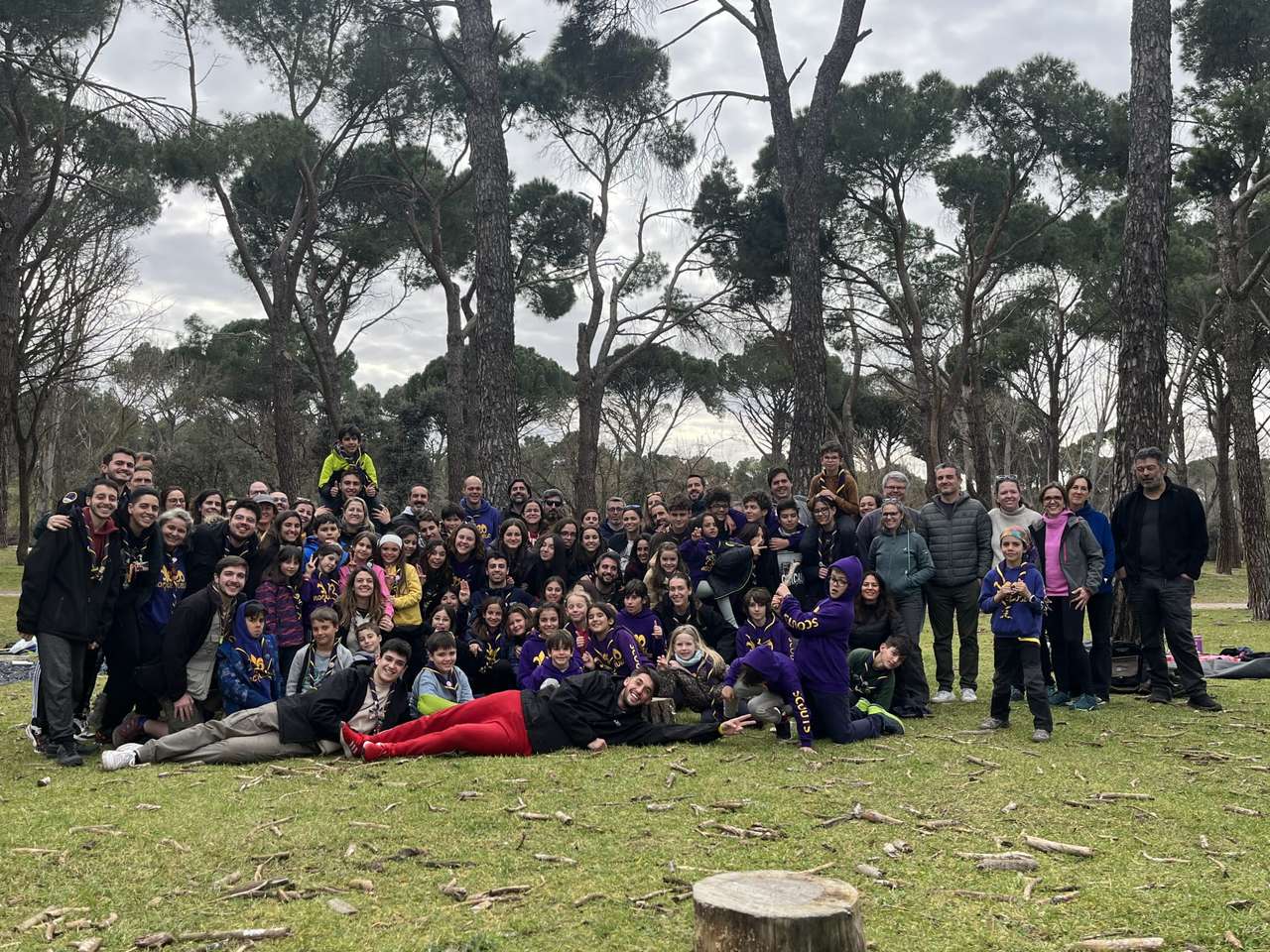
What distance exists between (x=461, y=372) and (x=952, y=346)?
44.6ft

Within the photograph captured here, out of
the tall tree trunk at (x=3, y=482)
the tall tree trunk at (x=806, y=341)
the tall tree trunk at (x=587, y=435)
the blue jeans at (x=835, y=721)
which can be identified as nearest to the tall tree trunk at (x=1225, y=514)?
the tall tree trunk at (x=587, y=435)

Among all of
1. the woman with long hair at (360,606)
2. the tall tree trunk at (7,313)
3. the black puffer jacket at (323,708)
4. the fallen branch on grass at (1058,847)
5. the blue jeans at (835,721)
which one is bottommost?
the fallen branch on grass at (1058,847)

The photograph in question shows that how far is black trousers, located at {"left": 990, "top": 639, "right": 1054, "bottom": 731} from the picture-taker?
21.1 feet

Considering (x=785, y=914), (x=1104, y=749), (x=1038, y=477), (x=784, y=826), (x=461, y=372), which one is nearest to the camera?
(x=785, y=914)

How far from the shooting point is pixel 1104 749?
19.8ft

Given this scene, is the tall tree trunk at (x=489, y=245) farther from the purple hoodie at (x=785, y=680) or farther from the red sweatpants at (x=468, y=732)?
the purple hoodie at (x=785, y=680)

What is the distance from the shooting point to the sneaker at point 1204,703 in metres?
7.34

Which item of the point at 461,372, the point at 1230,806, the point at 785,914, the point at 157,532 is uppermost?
the point at 461,372

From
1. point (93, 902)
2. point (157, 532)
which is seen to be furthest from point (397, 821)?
point (157, 532)

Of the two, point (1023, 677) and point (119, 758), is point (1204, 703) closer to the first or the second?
point (1023, 677)

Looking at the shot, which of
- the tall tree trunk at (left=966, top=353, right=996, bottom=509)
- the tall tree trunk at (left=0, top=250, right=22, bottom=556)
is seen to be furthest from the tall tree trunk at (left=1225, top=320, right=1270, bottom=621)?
the tall tree trunk at (left=0, top=250, right=22, bottom=556)

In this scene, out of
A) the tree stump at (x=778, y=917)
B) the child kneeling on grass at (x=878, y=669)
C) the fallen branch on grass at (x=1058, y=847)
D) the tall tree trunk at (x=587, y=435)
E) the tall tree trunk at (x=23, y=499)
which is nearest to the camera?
the tree stump at (x=778, y=917)

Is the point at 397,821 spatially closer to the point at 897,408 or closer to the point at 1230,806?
the point at 1230,806

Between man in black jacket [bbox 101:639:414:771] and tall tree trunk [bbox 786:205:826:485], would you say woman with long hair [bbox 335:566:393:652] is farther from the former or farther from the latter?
tall tree trunk [bbox 786:205:826:485]
